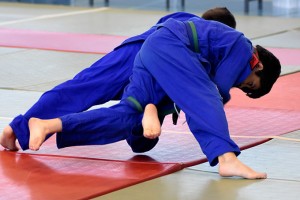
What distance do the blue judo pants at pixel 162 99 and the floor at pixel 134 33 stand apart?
0.71ft

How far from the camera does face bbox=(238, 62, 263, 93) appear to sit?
438 cm

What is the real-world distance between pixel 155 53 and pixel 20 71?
3043 millimetres

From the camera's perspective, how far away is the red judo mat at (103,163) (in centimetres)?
395

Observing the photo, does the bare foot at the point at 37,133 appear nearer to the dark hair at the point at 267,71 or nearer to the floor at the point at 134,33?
the floor at the point at 134,33

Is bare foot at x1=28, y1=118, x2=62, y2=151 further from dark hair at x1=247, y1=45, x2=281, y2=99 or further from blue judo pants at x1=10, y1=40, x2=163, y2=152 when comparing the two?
dark hair at x1=247, y1=45, x2=281, y2=99

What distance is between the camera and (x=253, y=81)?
14.5 ft

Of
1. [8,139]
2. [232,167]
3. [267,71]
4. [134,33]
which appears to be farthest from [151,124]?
[134,33]

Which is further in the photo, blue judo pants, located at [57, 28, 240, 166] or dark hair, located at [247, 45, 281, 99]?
dark hair, located at [247, 45, 281, 99]

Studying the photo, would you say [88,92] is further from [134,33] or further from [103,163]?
[134,33]

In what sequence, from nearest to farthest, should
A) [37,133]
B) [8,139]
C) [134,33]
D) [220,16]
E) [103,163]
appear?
[37,133] → [103,163] → [8,139] → [220,16] → [134,33]

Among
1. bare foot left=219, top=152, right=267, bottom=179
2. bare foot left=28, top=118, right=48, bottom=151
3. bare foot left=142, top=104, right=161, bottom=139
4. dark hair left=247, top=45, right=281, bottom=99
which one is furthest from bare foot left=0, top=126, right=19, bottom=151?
dark hair left=247, top=45, right=281, bottom=99

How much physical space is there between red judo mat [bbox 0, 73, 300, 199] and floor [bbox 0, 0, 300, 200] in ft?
0.31

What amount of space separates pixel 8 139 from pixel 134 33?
503 cm

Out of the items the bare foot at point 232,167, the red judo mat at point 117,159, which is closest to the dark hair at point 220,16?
the red judo mat at point 117,159
